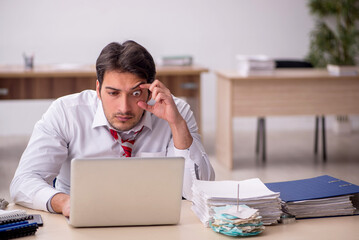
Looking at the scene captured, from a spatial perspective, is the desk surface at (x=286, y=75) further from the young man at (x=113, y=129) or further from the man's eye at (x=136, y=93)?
the man's eye at (x=136, y=93)

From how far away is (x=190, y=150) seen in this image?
209 centimetres

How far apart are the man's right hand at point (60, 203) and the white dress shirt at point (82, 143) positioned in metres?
0.16

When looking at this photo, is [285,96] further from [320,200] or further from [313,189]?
[320,200]

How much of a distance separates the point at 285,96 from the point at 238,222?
11.3ft

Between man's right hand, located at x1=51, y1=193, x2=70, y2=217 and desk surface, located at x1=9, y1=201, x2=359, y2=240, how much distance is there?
0.04m

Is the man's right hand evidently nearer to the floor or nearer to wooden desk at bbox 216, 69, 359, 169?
the floor

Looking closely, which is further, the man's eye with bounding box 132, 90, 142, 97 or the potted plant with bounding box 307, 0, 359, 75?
the potted plant with bounding box 307, 0, 359, 75

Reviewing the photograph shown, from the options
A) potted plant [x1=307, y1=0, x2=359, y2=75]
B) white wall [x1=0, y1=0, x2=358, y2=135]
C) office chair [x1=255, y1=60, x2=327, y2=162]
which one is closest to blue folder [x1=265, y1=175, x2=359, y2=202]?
office chair [x1=255, y1=60, x2=327, y2=162]

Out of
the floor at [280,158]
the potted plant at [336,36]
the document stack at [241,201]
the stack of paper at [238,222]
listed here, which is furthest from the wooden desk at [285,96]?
the stack of paper at [238,222]

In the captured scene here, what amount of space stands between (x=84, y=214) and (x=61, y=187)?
2.30 feet

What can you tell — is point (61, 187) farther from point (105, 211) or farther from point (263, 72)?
point (263, 72)

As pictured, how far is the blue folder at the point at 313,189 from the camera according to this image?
1.77 metres

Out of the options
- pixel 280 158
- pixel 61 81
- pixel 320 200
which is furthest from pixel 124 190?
pixel 280 158

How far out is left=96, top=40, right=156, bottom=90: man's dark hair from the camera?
2.01 m
